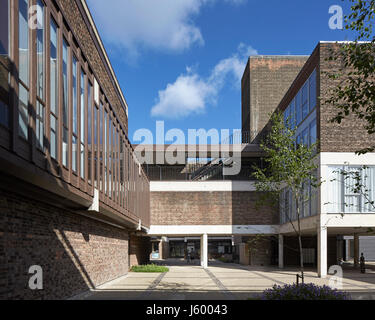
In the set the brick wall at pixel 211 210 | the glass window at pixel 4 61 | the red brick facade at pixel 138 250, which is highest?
the glass window at pixel 4 61

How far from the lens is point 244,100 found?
5469cm

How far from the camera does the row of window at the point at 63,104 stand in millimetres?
8516

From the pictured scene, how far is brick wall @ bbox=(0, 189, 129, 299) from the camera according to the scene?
8.90 m

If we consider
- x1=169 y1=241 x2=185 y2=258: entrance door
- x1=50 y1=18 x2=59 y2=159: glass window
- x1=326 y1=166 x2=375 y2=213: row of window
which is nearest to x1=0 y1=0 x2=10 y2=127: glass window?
x1=50 y1=18 x2=59 y2=159: glass window

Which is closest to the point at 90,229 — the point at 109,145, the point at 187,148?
the point at 109,145

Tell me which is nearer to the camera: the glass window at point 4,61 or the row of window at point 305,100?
the glass window at point 4,61

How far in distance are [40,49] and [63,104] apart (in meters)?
2.24

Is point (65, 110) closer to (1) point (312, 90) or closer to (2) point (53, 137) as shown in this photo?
(2) point (53, 137)

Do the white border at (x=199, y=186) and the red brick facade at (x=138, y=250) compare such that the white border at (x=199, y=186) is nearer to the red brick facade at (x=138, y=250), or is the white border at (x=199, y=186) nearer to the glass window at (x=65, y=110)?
the red brick facade at (x=138, y=250)

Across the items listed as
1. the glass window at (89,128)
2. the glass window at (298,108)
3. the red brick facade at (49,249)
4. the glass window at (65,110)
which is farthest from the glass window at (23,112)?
the glass window at (298,108)

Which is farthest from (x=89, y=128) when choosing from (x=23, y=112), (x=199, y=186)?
(x=199, y=186)

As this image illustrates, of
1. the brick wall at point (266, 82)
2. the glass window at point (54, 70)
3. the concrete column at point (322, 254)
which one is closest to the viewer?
the glass window at point (54, 70)

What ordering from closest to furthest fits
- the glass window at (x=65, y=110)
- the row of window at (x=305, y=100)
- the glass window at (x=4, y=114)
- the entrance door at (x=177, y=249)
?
1. the glass window at (x=4, y=114)
2. the glass window at (x=65, y=110)
3. the row of window at (x=305, y=100)
4. the entrance door at (x=177, y=249)

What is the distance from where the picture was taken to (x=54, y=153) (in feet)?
34.1
